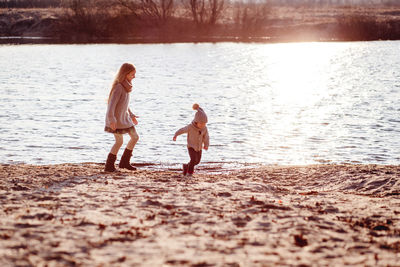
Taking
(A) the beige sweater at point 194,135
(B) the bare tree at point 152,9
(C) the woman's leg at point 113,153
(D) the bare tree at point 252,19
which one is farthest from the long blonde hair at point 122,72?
(B) the bare tree at point 152,9

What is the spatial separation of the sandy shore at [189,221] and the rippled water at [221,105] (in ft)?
13.9

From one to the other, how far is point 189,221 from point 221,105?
16418 mm

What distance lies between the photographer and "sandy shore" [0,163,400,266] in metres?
5.42

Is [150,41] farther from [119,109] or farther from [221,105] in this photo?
[119,109]

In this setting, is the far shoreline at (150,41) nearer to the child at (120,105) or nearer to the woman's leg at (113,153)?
the woman's leg at (113,153)

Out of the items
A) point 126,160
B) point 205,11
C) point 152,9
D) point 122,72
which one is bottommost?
point 126,160

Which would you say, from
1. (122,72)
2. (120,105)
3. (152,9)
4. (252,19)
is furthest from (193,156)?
(152,9)

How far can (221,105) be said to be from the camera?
898 inches

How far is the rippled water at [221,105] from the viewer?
14.1 m

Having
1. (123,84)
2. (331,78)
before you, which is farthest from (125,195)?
(331,78)

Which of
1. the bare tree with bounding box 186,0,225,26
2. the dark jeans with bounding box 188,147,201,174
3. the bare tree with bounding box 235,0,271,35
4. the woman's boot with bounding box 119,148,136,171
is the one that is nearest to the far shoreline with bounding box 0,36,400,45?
the bare tree with bounding box 235,0,271,35

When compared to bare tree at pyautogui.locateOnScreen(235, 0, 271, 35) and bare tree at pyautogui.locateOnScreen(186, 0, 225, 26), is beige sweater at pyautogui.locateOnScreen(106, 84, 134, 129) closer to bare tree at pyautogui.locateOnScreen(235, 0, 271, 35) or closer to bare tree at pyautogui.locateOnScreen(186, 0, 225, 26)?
bare tree at pyautogui.locateOnScreen(186, 0, 225, 26)

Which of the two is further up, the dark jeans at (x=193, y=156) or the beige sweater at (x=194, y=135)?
the beige sweater at (x=194, y=135)

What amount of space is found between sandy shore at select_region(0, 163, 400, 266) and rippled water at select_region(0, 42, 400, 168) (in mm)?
4225
